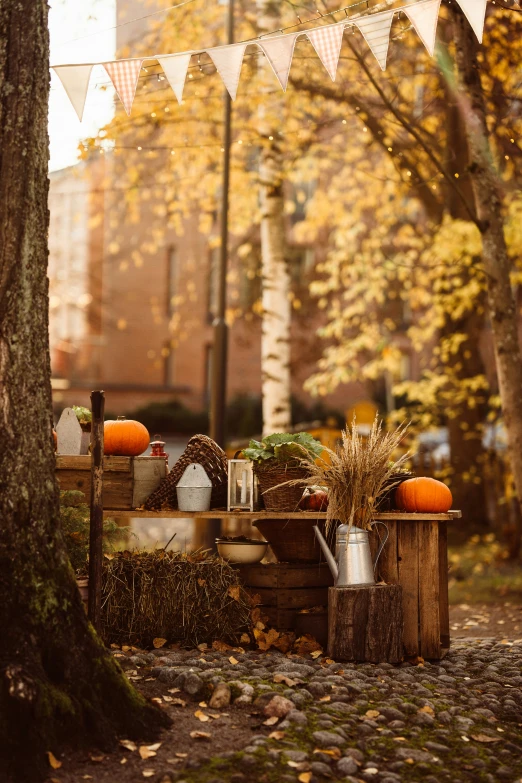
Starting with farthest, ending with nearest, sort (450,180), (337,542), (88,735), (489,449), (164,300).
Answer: (164,300), (489,449), (450,180), (337,542), (88,735)

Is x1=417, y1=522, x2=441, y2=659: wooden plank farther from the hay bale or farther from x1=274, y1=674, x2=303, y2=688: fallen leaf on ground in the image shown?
x1=274, y1=674, x2=303, y2=688: fallen leaf on ground

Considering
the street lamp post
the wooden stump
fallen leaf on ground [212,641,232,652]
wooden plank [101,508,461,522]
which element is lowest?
fallen leaf on ground [212,641,232,652]

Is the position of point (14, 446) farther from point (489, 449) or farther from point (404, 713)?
point (489, 449)

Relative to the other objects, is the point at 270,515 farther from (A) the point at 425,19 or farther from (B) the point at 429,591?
(A) the point at 425,19

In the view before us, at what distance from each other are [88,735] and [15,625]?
1.83 ft

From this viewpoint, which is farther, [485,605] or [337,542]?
[485,605]

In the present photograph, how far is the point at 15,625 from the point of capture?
396 cm

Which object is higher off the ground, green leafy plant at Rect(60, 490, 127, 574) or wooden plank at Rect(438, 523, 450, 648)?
green leafy plant at Rect(60, 490, 127, 574)

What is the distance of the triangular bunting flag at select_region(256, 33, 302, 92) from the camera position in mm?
6234

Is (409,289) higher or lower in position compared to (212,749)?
higher

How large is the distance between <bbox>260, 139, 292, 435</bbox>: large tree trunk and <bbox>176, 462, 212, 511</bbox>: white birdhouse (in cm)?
508

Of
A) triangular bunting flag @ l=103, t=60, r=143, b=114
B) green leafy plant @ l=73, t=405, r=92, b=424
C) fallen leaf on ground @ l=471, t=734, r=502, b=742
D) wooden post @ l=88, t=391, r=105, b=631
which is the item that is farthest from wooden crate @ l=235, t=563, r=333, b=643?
triangular bunting flag @ l=103, t=60, r=143, b=114

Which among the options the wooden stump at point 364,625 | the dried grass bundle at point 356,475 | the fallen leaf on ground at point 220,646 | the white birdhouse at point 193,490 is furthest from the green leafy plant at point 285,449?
the fallen leaf on ground at point 220,646

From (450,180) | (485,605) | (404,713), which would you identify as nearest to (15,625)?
(404,713)
